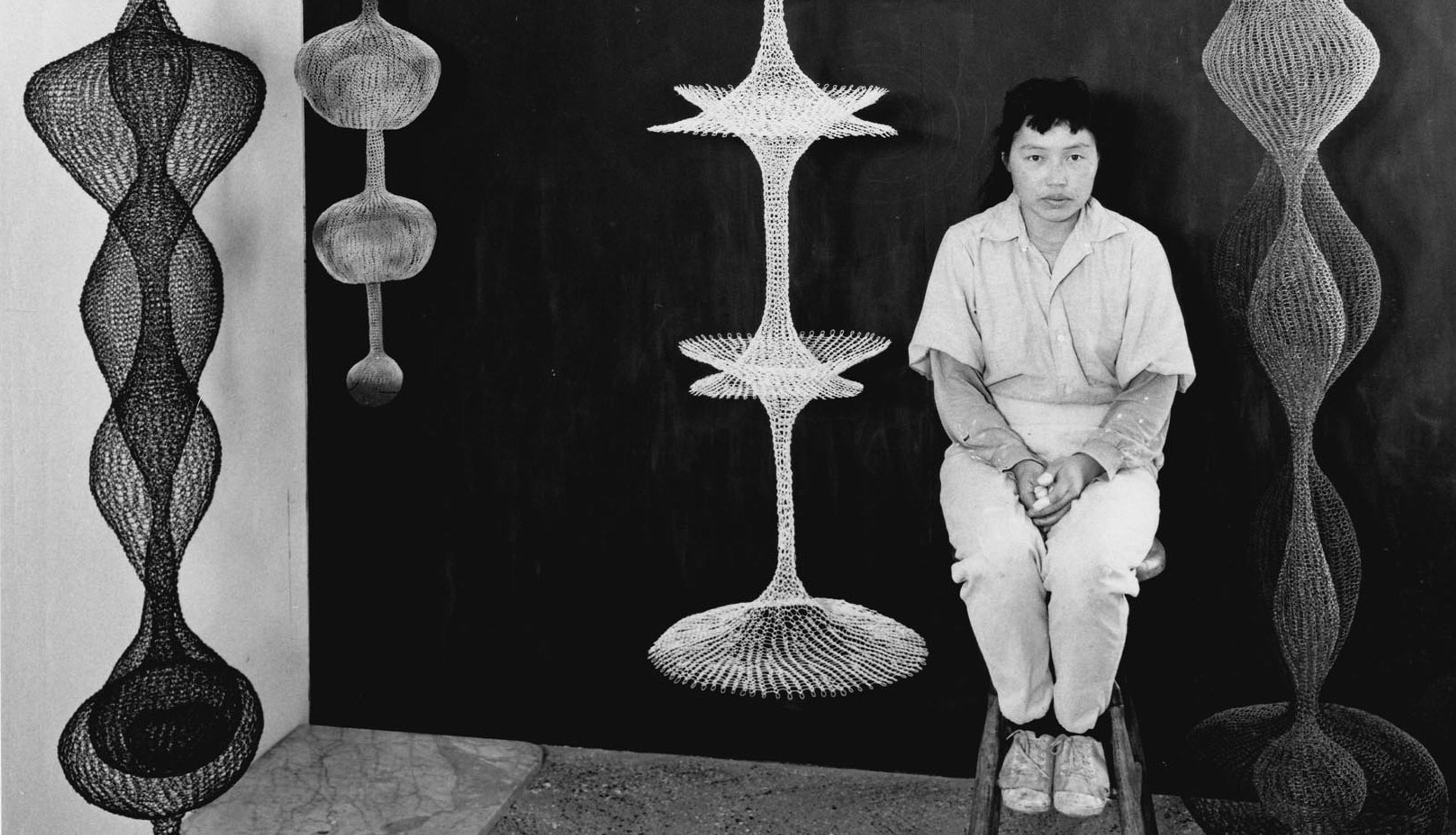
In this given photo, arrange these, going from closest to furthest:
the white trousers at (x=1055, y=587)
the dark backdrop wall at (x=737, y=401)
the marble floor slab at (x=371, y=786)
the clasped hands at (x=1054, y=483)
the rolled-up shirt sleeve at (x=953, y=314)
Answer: the white trousers at (x=1055, y=587) < the clasped hands at (x=1054, y=483) < the rolled-up shirt sleeve at (x=953, y=314) < the dark backdrop wall at (x=737, y=401) < the marble floor slab at (x=371, y=786)

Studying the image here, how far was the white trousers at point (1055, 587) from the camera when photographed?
2.25 meters

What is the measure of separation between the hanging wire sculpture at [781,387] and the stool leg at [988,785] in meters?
0.32

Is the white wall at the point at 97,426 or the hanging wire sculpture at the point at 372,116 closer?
the white wall at the point at 97,426

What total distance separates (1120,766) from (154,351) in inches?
71.5

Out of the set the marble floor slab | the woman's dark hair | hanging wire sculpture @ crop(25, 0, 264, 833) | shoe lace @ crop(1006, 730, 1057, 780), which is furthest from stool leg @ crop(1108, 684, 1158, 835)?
hanging wire sculpture @ crop(25, 0, 264, 833)

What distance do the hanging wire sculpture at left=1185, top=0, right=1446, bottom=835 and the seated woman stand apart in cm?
19

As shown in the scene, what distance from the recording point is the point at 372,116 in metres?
2.80

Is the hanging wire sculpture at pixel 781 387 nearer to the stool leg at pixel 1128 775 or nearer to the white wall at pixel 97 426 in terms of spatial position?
the stool leg at pixel 1128 775

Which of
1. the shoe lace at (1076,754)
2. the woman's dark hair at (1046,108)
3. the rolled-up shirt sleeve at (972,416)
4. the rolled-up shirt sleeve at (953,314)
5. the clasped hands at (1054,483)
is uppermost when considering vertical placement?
the woman's dark hair at (1046,108)

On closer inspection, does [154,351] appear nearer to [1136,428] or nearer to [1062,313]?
[1062,313]

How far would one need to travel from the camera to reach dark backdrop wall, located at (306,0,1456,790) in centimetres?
276

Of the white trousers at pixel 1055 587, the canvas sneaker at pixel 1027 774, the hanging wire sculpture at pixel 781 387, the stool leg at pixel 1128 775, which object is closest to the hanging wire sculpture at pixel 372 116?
the hanging wire sculpture at pixel 781 387

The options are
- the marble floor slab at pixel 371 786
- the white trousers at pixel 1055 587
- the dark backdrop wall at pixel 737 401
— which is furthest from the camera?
the marble floor slab at pixel 371 786

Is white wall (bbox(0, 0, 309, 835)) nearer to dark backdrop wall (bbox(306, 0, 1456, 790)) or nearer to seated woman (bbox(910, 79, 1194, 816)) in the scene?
dark backdrop wall (bbox(306, 0, 1456, 790))
